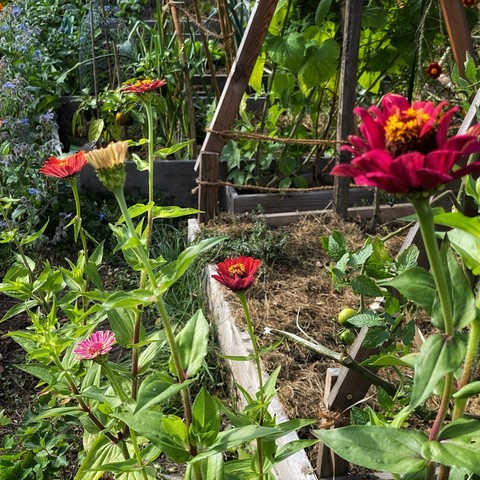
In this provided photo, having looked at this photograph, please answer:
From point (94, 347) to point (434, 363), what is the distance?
69 centimetres

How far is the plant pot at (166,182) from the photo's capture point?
3.51 m

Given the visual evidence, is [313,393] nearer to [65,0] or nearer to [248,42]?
[248,42]

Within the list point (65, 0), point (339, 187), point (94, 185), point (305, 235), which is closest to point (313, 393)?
point (305, 235)

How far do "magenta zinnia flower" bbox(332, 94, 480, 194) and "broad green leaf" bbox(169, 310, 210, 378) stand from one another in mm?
475

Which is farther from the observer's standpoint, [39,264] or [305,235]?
[39,264]

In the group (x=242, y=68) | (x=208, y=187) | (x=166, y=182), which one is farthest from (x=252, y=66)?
(x=166, y=182)

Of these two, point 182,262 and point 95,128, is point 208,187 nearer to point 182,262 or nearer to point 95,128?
point 95,128

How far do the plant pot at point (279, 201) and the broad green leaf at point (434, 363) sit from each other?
2325 mm

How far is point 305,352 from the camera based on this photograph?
1.98 m

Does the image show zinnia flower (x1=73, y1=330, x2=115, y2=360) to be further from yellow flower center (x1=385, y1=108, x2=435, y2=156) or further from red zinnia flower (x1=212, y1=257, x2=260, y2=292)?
yellow flower center (x1=385, y1=108, x2=435, y2=156)

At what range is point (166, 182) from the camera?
11.6ft

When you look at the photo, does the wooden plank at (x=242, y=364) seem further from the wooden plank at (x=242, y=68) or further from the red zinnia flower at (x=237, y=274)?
the wooden plank at (x=242, y=68)

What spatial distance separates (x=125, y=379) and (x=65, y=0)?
4.11m

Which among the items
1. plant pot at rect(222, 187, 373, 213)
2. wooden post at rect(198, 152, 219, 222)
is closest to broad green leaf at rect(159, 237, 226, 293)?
wooden post at rect(198, 152, 219, 222)
